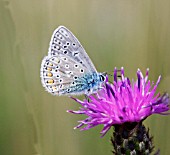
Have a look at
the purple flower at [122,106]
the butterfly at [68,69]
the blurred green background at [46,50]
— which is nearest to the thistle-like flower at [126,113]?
the purple flower at [122,106]

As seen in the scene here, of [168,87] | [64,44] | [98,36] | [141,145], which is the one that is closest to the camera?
[141,145]

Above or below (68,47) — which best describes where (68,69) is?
below

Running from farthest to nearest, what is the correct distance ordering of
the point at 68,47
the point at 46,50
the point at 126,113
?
the point at 46,50, the point at 68,47, the point at 126,113

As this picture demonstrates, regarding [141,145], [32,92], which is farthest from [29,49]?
[141,145]

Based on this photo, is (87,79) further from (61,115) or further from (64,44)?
(61,115)

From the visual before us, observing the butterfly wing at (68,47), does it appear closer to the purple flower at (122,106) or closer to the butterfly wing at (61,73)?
the butterfly wing at (61,73)

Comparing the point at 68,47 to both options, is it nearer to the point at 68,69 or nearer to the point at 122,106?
the point at 68,69

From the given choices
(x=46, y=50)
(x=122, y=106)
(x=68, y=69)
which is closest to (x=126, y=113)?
(x=122, y=106)
